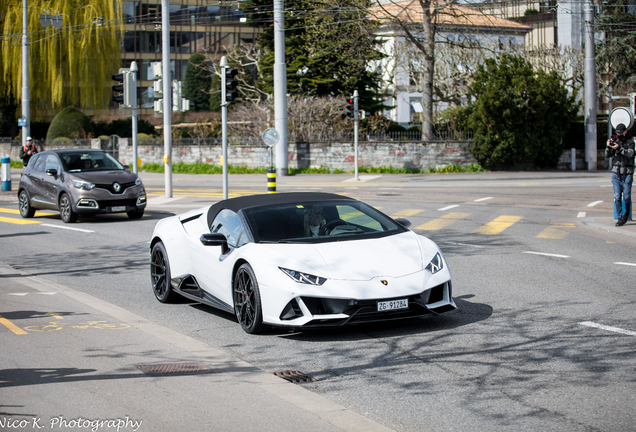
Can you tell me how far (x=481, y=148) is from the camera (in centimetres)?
3597

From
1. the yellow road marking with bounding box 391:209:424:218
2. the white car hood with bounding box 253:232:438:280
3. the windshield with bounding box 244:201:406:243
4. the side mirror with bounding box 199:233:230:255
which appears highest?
the windshield with bounding box 244:201:406:243

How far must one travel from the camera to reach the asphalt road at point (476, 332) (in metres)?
5.03

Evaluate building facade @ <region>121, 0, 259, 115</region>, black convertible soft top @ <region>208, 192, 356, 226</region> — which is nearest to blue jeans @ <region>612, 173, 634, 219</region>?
black convertible soft top @ <region>208, 192, 356, 226</region>

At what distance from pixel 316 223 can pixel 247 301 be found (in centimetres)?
115

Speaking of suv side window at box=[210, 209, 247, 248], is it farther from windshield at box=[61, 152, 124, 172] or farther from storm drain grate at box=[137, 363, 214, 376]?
windshield at box=[61, 152, 124, 172]

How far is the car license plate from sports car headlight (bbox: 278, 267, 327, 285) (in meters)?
0.55

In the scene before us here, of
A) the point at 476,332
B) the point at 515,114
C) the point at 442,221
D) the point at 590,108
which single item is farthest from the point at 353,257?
the point at 590,108

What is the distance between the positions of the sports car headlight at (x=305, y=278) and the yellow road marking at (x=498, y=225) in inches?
356

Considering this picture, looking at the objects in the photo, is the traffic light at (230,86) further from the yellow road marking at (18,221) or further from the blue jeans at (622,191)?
the blue jeans at (622,191)

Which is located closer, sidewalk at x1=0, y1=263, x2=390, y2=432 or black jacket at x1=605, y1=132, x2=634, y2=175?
sidewalk at x1=0, y1=263, x2=390, y2=432

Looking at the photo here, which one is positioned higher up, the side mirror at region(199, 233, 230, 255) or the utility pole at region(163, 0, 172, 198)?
the utility pole at region(163, 0, 172, 198)

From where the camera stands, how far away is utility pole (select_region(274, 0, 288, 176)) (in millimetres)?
35750

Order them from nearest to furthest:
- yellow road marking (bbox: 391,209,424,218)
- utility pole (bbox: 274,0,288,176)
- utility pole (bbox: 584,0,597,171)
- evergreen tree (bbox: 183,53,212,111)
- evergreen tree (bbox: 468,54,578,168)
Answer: yellow road marking (bbox: 391,209,424,218), evergreen tree (bbox: 468,54,578,168), utility pole (bbox: 274,0,288,176), utility pole (bbox: 584,0,597,171), evergreen tree (bbox: 183,53,212,111)

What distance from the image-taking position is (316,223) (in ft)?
25.9
